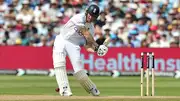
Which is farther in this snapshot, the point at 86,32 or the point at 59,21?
Result: the point at 59,21

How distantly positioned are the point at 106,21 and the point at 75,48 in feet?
37.3

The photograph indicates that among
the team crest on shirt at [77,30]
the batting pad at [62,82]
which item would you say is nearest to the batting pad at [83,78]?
the batting pad at [62,82]

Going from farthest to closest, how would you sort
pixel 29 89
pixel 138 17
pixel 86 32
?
pixel 138 17, pixel 29 89, pixel 86 32

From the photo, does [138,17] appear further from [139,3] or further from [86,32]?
[86,32]

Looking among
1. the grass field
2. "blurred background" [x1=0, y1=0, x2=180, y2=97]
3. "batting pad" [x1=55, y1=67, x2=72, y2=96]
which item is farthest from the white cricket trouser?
"blurred background" [x1=0, y1=0, x2=180, y2=97]

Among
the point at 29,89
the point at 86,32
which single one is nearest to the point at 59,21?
the point at 29,89

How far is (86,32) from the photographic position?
1191 cm

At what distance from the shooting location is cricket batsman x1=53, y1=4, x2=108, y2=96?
39.5ft

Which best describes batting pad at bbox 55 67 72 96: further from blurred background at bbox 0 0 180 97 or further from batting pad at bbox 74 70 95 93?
blurred background at bbox 0 0 180 97

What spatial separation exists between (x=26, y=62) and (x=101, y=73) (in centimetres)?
264

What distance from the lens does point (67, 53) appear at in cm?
1231

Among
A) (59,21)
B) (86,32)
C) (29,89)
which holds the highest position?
(59,21)

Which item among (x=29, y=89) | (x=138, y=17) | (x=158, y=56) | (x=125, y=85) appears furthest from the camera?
(x=138, y=17)

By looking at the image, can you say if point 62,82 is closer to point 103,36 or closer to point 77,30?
point 77,30
